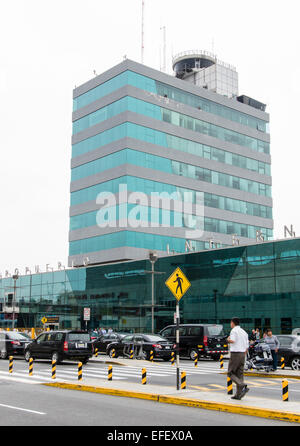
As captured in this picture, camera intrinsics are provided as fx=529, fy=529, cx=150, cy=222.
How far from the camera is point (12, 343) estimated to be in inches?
1123

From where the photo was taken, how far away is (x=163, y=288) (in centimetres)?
4750

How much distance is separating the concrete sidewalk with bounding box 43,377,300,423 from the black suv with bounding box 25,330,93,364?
850 centimetres

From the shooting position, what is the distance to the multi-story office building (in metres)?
58.1

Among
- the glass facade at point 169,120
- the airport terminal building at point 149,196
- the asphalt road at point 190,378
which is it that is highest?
the glass facade at point 169,120

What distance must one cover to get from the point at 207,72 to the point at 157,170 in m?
21.8

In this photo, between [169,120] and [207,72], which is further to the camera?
[207,72]

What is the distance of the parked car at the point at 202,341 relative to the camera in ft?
91.4

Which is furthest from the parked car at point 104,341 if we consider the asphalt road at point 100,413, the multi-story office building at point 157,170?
the multi-story office building at point 157,170

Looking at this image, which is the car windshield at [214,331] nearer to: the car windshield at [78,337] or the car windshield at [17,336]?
the car windshield at [78,337]

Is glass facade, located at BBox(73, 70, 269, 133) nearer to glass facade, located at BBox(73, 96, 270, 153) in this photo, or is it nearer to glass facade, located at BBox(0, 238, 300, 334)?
glass facade, located at BBox(73, 96, 270, 153)

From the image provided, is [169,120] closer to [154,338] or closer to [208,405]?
[154,338]

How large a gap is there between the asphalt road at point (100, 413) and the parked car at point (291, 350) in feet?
38.5

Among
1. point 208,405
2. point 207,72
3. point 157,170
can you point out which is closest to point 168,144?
point 157,170
